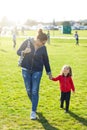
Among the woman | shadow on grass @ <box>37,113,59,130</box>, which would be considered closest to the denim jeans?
the woman

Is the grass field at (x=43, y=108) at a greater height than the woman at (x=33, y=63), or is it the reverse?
the woman at (x=33, y=63)

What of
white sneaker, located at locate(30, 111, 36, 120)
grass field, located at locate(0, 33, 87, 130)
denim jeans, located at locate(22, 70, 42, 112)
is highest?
denim jeans, located at locate(22, 70, 42, 112)

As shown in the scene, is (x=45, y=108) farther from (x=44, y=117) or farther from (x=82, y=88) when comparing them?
(x=82, y=88)

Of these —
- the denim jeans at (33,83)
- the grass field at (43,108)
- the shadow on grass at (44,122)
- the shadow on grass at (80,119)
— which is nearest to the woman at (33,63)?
the denim jeans at (33,83)

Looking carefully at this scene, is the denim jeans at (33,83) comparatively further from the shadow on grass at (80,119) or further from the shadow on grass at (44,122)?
the shadow on grass at (80,119)

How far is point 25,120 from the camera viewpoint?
30.3ft

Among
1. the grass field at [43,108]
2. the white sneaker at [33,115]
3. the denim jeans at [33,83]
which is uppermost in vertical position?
the denim jeans at [33,83]

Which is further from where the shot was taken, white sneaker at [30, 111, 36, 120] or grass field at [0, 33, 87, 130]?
white sneaker at [30, 111, 36, 120]

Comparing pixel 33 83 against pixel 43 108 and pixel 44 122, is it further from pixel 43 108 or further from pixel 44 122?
pixel 43 108

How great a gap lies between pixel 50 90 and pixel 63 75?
3322 millimetres

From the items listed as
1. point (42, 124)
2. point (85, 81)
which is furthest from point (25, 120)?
point (85, 81)

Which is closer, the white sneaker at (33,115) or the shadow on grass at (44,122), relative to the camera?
the shadow on grass at (44,122)

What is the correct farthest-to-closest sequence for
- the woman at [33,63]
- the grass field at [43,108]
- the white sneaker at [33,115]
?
the white sneaker at [33,115], the woman at [33,63], the grass field at [43,108]

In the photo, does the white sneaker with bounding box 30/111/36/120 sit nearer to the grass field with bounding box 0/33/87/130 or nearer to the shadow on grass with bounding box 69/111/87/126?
the grass field with bounding box 0/33/87/130
